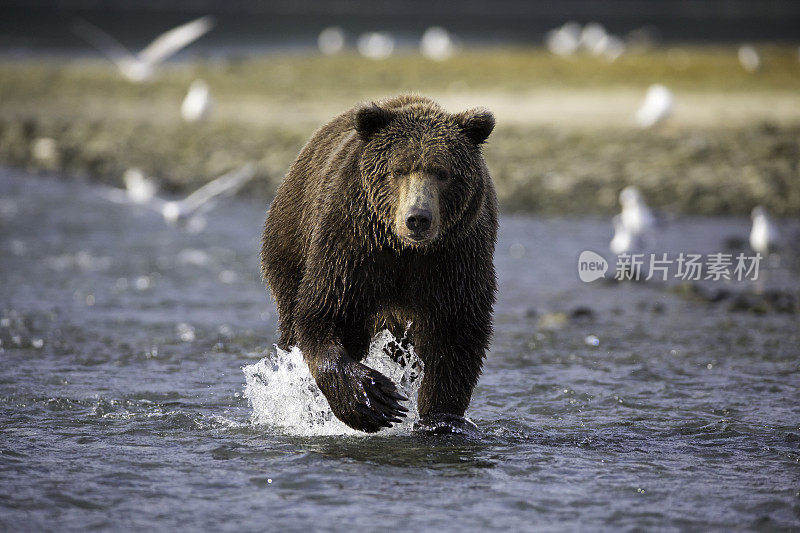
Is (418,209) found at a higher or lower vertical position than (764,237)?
lower

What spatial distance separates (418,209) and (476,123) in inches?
27.9

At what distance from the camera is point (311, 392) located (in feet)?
22.0

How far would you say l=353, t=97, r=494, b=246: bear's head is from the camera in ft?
18.1

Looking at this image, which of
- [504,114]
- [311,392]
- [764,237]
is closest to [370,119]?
[311,392]

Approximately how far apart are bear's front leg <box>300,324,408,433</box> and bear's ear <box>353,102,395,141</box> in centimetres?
113

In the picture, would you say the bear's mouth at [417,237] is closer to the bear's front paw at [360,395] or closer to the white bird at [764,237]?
the bear's front paw at [360,395]

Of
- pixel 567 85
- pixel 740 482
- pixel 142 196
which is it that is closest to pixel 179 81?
pixel 567 85

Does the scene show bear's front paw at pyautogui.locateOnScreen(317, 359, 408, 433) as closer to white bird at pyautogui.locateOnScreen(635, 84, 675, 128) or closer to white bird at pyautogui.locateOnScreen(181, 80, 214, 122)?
white bird at pyautogui.locateOnScreen(635, 84, 675, 128)

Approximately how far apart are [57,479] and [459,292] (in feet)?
7.44

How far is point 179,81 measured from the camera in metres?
24.2

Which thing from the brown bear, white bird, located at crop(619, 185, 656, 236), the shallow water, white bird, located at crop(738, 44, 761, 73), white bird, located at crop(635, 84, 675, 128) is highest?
white bird, located at crop(738, 44, 761, 73)

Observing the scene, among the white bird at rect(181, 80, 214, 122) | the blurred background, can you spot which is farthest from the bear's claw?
the white bird at rect(181, 80, 214, 122)

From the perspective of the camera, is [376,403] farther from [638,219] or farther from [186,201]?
[638,219]

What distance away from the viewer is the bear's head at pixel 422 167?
552cm
